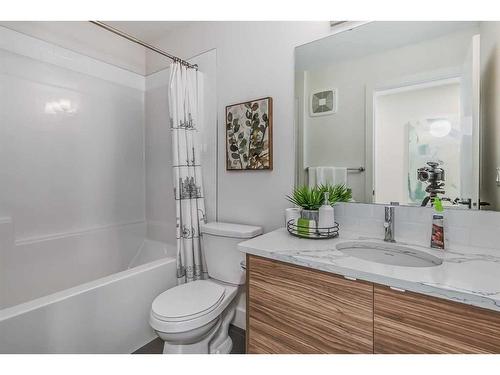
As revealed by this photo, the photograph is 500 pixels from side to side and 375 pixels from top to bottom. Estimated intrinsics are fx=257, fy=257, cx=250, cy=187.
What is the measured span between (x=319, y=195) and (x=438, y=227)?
525 millimetres

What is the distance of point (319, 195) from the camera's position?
1329mm

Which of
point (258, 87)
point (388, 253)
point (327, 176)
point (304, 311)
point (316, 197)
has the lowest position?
point (304, 311)

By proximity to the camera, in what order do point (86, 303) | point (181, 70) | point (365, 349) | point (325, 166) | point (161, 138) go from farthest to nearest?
1. point (161, 138)
2. point (181, 70)
3. point (325, 166)
4. point (86, 303)
5. point (365, 349)

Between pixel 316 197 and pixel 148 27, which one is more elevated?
pixel 148 27

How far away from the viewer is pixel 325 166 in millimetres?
1500

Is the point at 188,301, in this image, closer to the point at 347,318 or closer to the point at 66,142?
the point at 347,318

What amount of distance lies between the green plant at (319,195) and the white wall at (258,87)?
229 millimetres

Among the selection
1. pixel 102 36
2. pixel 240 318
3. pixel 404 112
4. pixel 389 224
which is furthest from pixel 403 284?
pixel 102 36

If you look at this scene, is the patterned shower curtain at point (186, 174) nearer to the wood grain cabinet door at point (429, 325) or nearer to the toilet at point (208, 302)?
the toilet at point (208, 302)

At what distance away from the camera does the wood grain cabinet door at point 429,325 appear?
0.72 metres

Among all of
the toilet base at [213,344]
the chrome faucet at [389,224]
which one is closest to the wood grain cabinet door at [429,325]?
the chrome faucet at [389,224]

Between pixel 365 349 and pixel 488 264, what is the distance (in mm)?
543

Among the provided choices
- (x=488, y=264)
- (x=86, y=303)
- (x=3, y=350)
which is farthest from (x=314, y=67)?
(x=3, y=350)

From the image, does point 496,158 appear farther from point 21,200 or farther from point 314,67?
point 21,200
